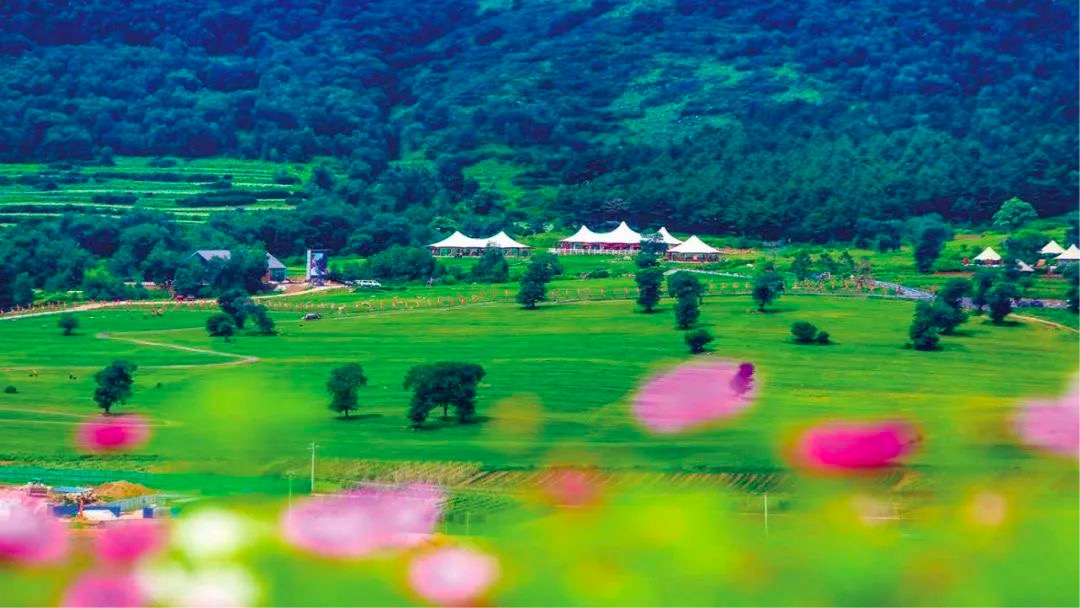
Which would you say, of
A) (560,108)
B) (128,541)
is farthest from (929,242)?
(560,108)

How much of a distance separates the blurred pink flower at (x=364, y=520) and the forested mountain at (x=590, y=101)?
45131 millimetres

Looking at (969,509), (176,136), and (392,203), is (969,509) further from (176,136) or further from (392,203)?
(176,136)

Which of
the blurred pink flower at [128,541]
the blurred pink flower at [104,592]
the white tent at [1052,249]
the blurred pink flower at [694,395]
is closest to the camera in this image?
the blurred pink flower at [104,592]

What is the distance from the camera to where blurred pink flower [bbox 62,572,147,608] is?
18188 mm

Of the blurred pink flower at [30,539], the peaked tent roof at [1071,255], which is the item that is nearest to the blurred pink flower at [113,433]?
the blurred pink flower at [30,539]

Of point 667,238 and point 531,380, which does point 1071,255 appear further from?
point 531,380

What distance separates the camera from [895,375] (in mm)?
37281

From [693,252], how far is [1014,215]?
14.5 meters

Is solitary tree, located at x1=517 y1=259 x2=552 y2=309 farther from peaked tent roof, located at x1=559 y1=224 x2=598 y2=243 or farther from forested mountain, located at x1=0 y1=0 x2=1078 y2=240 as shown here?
forested mountain, located at x1=0 y1=0 x2=1078 y2=240

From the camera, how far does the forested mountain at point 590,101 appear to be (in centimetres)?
7825

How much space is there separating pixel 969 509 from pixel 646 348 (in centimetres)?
1749

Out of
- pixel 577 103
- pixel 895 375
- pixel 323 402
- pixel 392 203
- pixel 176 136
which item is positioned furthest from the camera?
pixel 577 103

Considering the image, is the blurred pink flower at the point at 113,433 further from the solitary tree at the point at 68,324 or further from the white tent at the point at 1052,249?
the white tent at the point at 1052,249

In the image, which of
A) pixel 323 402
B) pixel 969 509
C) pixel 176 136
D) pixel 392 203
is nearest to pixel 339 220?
pixel 392 203
